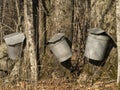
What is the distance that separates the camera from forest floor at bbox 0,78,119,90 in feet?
19.5

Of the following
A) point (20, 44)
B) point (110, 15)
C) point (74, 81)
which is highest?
point (110, 15)

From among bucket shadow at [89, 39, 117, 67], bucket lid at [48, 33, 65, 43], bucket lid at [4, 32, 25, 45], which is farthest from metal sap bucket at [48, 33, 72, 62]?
bucket lid at [4, 32, 25, 45]

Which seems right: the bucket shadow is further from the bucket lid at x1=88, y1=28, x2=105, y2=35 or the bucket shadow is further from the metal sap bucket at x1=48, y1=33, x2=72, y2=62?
the metal sap bucket at x1=48, y1=33, x2=72, y2=62

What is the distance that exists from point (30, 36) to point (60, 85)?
108 cm

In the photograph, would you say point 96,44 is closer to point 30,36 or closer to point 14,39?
point 30,36

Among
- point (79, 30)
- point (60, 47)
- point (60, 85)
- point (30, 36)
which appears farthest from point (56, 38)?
point (60, 85)

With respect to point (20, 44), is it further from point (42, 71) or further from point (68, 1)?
point (68, 1)

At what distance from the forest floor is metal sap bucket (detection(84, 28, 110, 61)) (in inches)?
19.4

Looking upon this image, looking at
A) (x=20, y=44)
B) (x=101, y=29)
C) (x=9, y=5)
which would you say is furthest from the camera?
(x=9, y=5)

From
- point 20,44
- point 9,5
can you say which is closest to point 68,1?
point 20,44

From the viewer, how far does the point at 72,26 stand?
6574 mm

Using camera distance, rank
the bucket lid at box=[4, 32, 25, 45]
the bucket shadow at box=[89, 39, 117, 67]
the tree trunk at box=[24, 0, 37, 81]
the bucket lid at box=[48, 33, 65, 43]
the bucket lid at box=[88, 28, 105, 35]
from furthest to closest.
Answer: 1. the bucket lid at box=[4, 32, 25, 45]
2. the tree trunk at box=[24, 0, 37, 81]
3. the bucket shadow at box=[89, 39, 117, 67]
4. the bucket lid at box=[48, 33, 65, 43]
5. the bucket lid at box=[88, 28, 105, 35]

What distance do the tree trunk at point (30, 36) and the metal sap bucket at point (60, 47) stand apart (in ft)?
1.27

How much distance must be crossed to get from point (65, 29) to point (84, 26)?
0.41m
